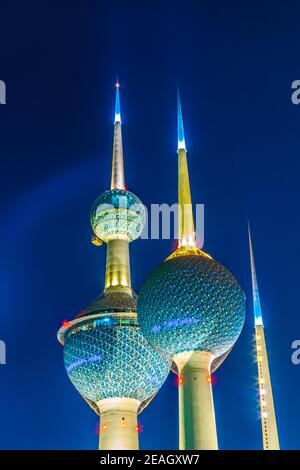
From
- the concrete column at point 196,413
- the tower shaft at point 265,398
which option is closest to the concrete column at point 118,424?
the concrete column at point 196,413

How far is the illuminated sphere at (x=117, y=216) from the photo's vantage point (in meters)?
94.7

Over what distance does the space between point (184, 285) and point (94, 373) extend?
22.7 m

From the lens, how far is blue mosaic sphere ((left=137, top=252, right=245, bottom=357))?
229 feet

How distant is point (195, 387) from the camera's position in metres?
63.2

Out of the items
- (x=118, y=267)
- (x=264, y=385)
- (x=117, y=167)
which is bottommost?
(x=264, y=385)

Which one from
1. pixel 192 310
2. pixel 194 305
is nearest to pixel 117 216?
pixel 194 305

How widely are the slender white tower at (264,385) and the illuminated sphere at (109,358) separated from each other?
1743 cm

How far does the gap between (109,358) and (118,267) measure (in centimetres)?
1262

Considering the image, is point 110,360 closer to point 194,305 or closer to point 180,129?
point 194,305

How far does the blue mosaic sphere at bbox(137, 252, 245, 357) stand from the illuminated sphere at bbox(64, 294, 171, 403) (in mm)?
13550

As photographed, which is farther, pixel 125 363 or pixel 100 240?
pixel 100 240

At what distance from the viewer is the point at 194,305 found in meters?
70.2

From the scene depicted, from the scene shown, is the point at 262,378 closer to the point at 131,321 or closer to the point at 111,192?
the point at 131,321
